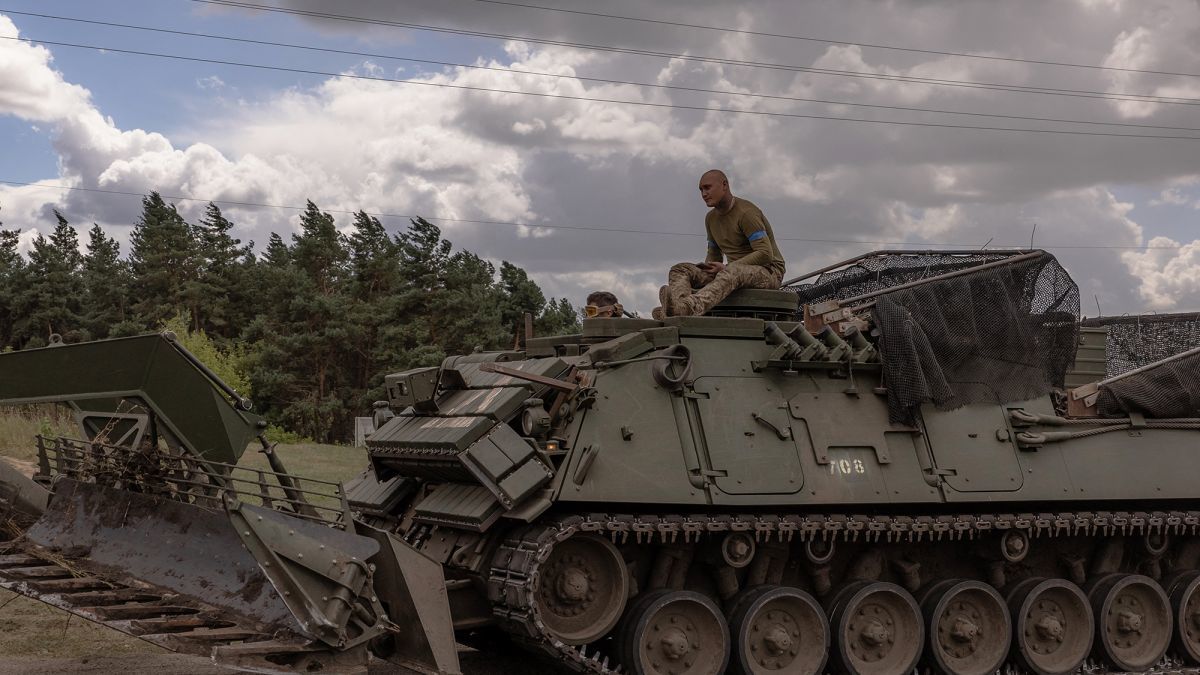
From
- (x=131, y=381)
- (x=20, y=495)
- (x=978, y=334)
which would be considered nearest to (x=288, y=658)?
(x=131, y=381)

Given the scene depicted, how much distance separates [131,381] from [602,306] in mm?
4192

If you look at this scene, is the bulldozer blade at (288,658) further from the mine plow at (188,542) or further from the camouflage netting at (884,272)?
the camouflage netting at (884,272)

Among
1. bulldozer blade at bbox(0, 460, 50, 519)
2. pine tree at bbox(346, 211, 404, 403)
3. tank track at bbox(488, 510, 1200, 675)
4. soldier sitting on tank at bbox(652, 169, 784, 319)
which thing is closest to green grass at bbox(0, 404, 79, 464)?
bulldozer blade at bbox(0, 460, 50, 519)

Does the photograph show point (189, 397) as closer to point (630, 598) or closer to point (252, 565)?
point (252, 565)

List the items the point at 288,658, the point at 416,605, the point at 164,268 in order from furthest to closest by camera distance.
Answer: the point at 164,268 < the point at 416,605 < the point at 288,658

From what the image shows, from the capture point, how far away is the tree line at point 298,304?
4681 centimetres

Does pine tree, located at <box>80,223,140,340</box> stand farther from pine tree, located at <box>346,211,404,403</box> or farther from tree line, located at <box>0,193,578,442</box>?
pine tree, located at <box>346,211,404,403</box>

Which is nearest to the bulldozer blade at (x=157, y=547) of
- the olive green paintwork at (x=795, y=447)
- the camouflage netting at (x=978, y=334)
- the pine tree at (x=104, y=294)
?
the olive green paintwork at (x=795, y=447)

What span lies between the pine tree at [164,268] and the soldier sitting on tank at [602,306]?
44555 mm

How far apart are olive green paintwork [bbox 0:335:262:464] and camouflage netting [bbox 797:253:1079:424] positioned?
18.6 feet

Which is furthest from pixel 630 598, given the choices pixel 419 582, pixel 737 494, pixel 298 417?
pixel 298 417

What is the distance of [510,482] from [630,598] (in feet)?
4.90

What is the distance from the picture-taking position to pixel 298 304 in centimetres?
4769

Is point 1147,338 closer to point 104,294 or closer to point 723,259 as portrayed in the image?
point 723,259
